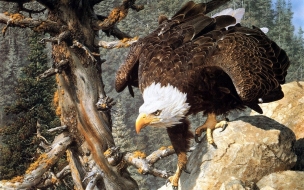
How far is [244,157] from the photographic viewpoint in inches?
189

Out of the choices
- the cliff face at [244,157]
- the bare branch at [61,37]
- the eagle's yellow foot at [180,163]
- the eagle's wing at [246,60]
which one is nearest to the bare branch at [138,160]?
the eagle's yellow foot at [180,163]

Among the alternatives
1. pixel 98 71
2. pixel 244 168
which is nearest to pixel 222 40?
pixel 244 168

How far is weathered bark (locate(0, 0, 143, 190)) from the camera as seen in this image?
643 cm

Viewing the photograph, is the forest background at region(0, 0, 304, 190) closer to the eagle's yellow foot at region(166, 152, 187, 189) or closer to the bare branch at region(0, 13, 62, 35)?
the bare branch at region(0, 13, 62, 35)

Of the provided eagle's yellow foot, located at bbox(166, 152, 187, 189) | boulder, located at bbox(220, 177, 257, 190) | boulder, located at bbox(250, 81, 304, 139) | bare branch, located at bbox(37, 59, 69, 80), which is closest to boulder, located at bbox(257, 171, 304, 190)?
boulder, located at bbox(220, 177, 257, 190)

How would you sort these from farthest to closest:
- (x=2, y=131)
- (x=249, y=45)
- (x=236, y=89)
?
(x=2, y=131) → (x=249, y=45) → (x=236, y=89)

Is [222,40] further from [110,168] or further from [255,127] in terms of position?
[110,168]

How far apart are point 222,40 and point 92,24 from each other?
249 cm

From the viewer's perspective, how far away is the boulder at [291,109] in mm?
6785

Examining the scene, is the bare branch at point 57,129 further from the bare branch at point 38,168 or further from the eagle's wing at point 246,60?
the eagle's wing at point 246,60

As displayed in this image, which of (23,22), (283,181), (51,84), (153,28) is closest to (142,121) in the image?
(283,181)

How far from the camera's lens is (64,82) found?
662cm

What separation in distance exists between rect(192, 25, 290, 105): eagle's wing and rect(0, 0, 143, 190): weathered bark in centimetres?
186

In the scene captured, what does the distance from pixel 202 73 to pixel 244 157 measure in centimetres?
98
